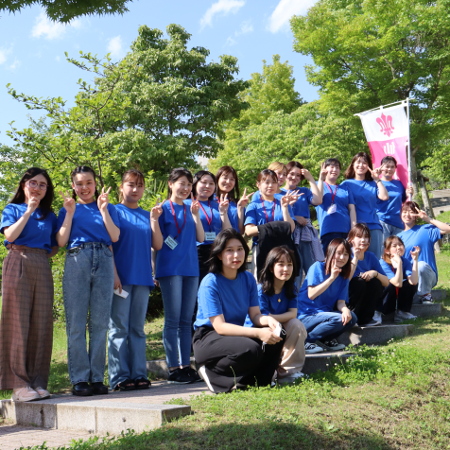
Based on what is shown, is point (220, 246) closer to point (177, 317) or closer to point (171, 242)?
point (171, 242)

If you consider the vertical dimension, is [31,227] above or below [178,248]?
above

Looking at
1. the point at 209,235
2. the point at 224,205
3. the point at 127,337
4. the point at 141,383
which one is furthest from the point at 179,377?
the point at 224,205

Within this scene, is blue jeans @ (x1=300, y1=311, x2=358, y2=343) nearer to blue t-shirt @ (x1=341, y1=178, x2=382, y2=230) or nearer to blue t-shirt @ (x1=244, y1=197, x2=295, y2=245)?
blue t-shirt @ (x1=244, y1=197, x2=295, y2=245)

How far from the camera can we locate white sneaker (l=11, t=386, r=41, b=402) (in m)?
5.05

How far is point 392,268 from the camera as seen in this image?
7906mm

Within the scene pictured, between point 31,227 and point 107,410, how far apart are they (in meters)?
1.87

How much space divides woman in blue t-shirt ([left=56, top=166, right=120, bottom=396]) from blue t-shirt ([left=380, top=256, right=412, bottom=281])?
3.98 m

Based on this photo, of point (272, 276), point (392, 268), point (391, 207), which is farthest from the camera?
point (391, 207)

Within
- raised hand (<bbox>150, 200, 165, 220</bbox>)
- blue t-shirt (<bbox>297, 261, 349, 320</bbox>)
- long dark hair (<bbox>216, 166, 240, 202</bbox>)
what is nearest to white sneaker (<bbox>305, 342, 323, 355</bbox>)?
blue t-shirt (<bbox>297, 261, 349, 320</bbox>)

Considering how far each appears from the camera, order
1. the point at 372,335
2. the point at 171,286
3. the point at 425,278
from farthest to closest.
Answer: the point at 425,278, the point at 372,335, the point at 171,286

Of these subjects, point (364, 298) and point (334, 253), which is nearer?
point (334, 253)

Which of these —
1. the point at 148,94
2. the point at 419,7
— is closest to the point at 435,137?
the point at 419,7

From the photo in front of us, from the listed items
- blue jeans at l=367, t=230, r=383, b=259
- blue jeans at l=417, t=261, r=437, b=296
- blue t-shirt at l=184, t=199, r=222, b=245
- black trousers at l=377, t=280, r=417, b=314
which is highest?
blue t-shirt at l=184, t=199, r=222, b=245

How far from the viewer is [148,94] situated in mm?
25984
